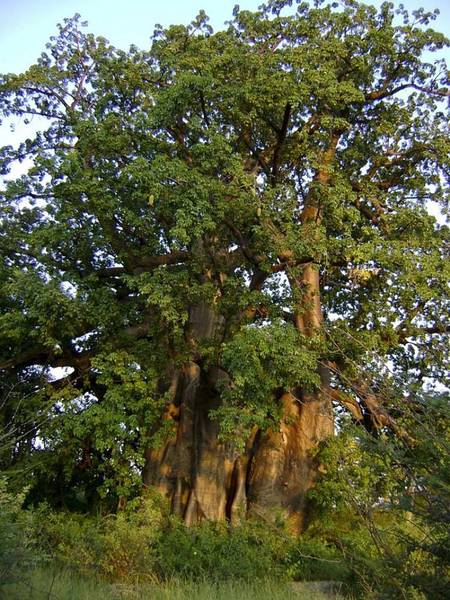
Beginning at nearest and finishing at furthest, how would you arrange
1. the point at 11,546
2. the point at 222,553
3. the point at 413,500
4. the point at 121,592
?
the point at 413,500 < the point at 11,546 < the point at 121,592 < the point at 222,553

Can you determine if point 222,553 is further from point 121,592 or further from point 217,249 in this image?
point 217,249

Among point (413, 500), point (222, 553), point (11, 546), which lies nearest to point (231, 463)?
point (222, 553)

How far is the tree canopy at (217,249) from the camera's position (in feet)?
39.1

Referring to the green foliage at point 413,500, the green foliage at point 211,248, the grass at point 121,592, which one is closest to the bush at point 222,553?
the green foliage at point 211,248

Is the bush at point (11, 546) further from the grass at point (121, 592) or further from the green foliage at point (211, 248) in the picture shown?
the green foliage at point (211, 248)

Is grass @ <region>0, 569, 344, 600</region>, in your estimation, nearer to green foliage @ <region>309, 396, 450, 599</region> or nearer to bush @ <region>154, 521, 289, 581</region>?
bush @ <region>154, 521, 289, 581</region>

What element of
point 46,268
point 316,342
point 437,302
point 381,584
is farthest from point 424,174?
point 381,584

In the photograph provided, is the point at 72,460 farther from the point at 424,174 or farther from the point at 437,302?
the point at 424,174

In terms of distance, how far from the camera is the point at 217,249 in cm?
1370

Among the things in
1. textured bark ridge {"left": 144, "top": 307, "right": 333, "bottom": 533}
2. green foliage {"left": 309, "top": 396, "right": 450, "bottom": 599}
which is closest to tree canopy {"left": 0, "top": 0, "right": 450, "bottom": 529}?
textured bark ridge {"left": 144, "top": 307, "right": 333, "bottom": 533}

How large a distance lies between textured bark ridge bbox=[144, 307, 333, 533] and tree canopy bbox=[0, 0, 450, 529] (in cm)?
5

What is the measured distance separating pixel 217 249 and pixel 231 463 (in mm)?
4583

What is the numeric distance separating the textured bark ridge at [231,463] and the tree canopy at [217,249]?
1.8 inches

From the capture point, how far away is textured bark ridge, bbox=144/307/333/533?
1370cm
